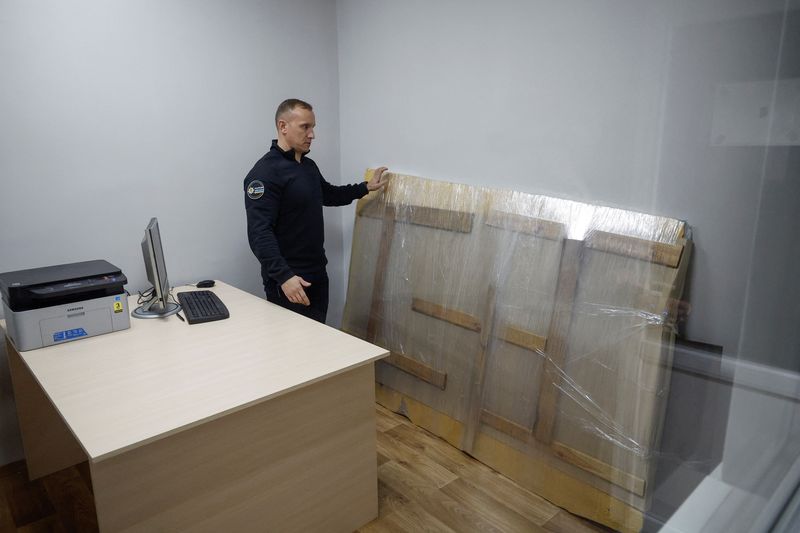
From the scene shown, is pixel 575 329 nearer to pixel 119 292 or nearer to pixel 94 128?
pixel 119 292

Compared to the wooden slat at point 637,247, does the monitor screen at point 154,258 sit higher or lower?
lower

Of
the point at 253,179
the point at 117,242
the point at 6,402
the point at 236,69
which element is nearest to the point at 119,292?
the point at 117,242

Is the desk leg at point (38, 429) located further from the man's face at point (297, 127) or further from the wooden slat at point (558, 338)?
the wooden slat at point (558, 338)

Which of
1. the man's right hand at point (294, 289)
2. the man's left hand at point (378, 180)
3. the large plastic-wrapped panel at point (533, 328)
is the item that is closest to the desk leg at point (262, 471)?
the man's right hand at point (294, 289)

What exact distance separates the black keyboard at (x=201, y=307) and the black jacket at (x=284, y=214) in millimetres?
259

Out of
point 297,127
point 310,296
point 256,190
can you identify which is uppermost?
point 297,127

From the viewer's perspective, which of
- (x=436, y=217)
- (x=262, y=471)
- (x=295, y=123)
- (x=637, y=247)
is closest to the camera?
(x=262, y=471)

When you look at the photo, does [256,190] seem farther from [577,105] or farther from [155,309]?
[577,105]

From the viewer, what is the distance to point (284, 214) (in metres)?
2.48

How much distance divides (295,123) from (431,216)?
792 mm

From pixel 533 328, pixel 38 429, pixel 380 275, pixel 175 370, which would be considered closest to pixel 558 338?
pixel 533 328

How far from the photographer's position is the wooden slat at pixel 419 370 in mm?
2525

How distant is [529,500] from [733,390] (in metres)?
1.44

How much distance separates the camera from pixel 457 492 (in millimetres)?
2148
